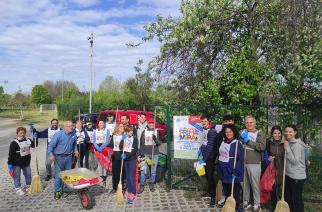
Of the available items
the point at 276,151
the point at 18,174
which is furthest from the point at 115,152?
the point at 276,151

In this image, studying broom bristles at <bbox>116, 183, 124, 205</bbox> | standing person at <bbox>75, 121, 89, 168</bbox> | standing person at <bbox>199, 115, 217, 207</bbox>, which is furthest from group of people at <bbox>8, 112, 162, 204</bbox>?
standing person at <bbox>199, 115, 217, 207</bbox>

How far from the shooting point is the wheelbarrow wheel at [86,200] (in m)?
6.84

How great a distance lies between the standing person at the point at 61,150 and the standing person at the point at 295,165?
4587mm

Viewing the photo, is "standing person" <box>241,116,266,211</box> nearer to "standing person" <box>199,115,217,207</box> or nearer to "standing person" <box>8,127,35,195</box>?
"standing person" <box>199,115,217,207</box>

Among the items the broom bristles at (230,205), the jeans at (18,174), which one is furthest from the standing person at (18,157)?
the broom bristles at (230,205)

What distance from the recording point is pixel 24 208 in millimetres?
7012

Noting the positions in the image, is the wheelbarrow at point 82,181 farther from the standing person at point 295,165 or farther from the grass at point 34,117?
the grass at point 34,117

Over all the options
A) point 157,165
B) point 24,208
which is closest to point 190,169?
point 157,165

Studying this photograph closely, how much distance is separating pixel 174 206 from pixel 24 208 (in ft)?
10.4

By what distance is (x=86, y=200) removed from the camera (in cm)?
689

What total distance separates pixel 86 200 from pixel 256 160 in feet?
11.6

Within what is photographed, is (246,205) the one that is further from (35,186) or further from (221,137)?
(35,186)

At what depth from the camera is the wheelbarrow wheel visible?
684 cm

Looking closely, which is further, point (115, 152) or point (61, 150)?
point (115, 152)
